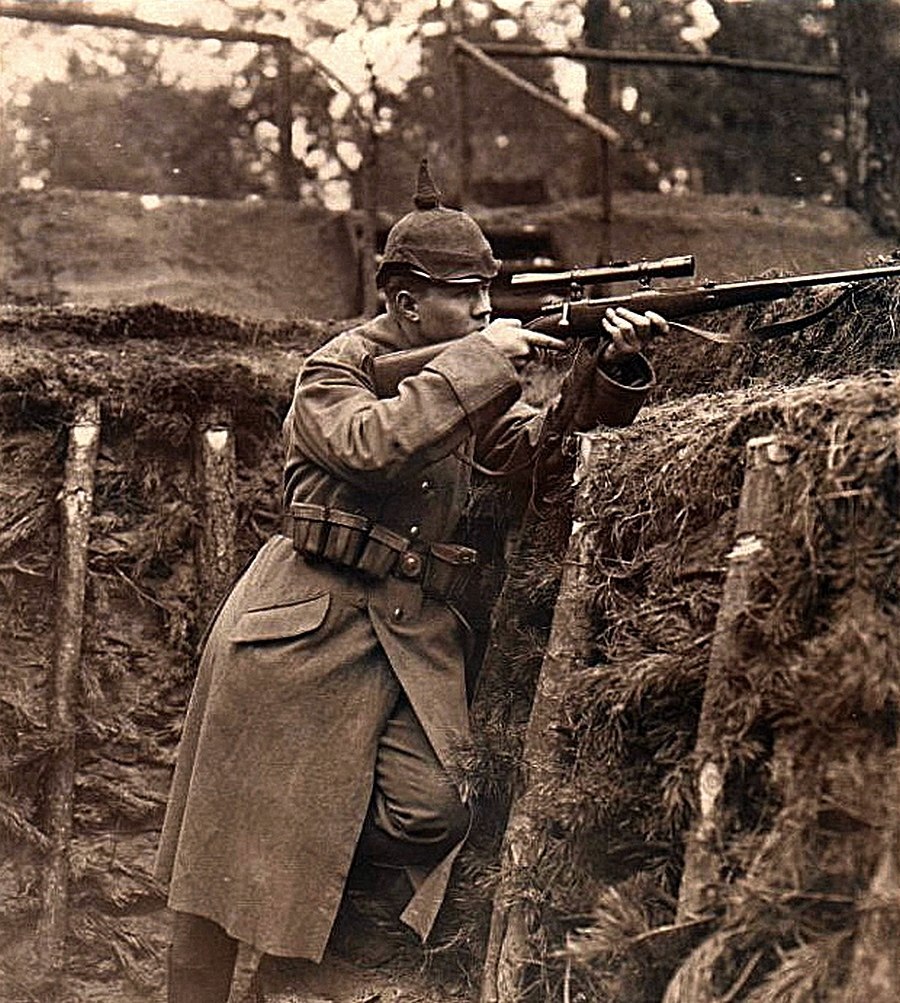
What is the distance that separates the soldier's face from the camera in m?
4.17

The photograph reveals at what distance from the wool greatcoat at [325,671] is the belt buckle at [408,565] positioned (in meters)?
0.03

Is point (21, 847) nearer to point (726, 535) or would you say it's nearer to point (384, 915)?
point (384, 915)

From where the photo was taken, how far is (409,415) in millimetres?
3881

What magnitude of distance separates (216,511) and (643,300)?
2.17 m

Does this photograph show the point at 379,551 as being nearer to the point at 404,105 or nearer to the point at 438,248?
the point at 438,248

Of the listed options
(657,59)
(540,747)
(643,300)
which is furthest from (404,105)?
(540,747)

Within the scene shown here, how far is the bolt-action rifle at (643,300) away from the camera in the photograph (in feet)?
13.1

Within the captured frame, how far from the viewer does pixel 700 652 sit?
336cm

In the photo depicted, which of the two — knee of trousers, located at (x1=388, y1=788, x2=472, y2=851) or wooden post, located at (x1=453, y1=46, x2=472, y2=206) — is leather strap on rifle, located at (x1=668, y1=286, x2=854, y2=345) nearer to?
knee of trousers, located at (x1=388, y1=788, x2=472, y2=851)

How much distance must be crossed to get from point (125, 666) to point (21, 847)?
0.70 meters

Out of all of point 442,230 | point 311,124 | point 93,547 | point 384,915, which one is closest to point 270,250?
point 311,124

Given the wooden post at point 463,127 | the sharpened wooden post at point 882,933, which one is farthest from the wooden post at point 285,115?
the sharpened wooden post at point 882,933

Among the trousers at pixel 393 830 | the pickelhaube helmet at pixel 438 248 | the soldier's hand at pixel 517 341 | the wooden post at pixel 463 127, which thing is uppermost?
the wooden post at pixel 463 127

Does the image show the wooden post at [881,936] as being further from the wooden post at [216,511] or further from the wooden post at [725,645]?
the wooden post at [216,511]
